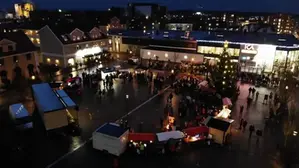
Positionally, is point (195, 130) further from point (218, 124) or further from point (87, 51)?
point (87, 51)

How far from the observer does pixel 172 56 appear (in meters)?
37.7

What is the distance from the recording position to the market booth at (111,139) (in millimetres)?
14516

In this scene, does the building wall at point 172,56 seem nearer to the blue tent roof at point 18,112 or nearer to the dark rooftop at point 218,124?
the dark rooftop at point 218,124

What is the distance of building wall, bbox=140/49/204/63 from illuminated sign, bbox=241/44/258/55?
20.5 ft

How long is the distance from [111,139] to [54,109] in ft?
16.9

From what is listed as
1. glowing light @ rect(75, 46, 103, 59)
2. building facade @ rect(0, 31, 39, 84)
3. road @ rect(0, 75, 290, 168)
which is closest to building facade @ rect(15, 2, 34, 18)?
glowing light @ rect(75, 46, 103, 59)

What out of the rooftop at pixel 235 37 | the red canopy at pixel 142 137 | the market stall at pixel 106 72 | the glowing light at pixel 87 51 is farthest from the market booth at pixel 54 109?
the rooftop at pixel 235 37

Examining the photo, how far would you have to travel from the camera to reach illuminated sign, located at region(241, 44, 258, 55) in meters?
35.0

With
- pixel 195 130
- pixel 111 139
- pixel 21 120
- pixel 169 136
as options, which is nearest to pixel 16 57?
pixel 21 120

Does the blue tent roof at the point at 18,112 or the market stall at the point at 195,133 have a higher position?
the blue tent roof at the point at 18,112

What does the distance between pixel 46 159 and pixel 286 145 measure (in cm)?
1513

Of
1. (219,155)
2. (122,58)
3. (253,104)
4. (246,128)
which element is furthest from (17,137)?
(122,58)

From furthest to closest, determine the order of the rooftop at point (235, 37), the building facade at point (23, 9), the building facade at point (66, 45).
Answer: the building facade at point (23, 9) → the building facade at point (66, 45) → the rooftop at point (235, 37)

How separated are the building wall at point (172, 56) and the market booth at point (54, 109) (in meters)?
20.8
